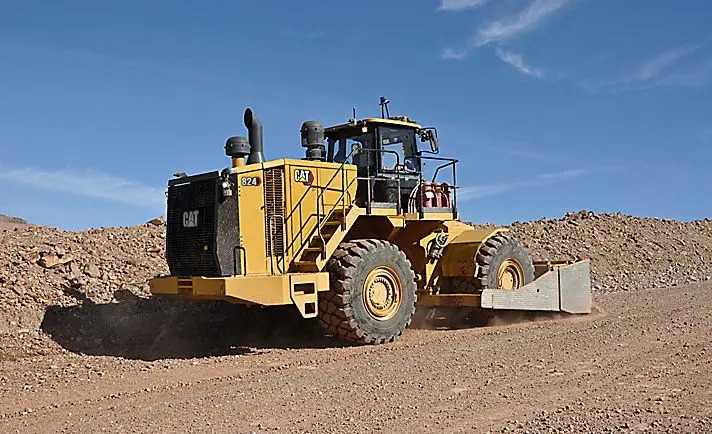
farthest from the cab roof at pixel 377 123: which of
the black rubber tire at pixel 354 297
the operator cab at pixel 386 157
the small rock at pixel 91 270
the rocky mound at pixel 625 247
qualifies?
the rocky mound at pixel 625 247

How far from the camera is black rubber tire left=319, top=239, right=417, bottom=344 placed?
988 cm

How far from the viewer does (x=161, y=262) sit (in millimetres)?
13945

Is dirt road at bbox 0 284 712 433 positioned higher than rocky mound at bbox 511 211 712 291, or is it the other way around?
rocky mound at bbox 511 211 712 291

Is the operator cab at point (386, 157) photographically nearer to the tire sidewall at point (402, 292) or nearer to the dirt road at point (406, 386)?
the tire sidewall at point (402, 292)

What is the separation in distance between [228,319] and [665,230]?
66.6ft

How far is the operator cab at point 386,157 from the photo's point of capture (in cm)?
1127

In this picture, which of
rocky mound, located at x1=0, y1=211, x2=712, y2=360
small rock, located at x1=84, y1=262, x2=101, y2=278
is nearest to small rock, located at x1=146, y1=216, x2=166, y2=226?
A: rocky mound, located at x1=0, y1=211, x2=712, y2=360

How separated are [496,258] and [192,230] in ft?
15.6

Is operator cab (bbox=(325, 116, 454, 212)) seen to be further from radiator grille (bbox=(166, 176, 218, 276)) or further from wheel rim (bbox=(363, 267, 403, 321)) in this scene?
radiator grille (bbox=(166, 176, 218, 276))

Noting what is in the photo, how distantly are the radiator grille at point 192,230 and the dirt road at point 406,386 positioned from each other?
1.27 m

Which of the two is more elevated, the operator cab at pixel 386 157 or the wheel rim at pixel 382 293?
the operator cab at pixel 386 157

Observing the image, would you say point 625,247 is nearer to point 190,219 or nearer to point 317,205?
point 317,205

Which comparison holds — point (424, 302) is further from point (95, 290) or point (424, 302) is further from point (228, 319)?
point (95, 290)

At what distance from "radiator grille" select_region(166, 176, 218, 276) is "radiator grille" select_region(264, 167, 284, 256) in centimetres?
71
